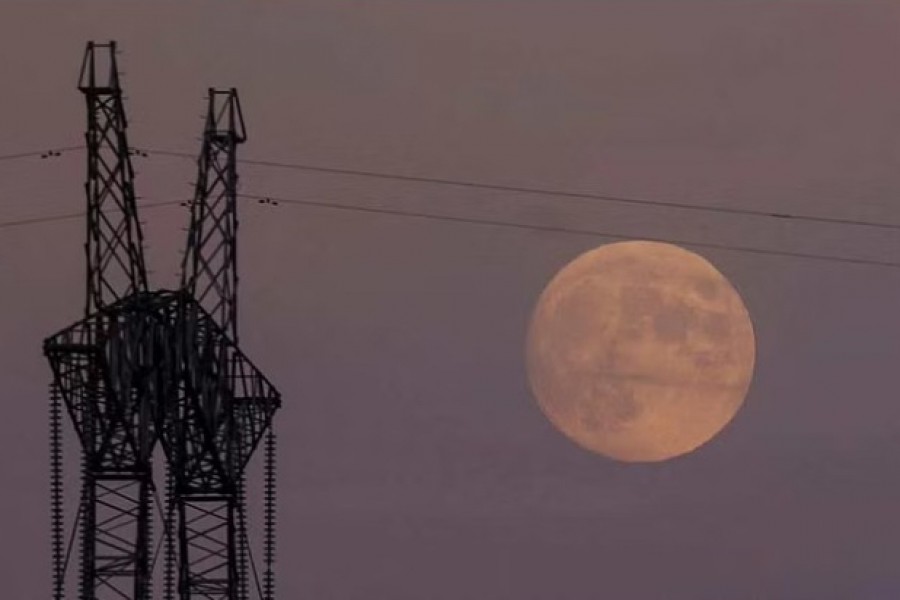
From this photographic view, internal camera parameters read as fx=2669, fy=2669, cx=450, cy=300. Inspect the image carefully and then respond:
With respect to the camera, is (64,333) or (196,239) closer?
(64,333)

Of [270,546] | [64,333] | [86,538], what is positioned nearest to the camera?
[64,333]

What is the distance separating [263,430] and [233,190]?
7401mm

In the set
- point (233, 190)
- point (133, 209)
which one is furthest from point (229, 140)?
point (133, 209)

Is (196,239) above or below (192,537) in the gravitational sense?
above

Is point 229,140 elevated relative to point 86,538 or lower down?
elevated

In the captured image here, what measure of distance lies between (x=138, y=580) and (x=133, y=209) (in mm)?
10275

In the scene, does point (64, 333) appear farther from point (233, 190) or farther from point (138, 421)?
point (233, 190)

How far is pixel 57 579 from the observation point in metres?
70.4

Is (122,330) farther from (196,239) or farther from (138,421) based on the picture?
(196,239)

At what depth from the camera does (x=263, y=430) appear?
Result: 257 ft

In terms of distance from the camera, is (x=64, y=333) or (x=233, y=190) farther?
(x=233, y=190)

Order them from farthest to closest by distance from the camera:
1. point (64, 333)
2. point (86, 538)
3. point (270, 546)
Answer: point (270, 546)
point (86, 538)
point (64, 333)

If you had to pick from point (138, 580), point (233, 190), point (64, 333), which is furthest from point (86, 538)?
point (233, 190)

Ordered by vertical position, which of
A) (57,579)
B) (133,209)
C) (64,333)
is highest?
(133,209)
